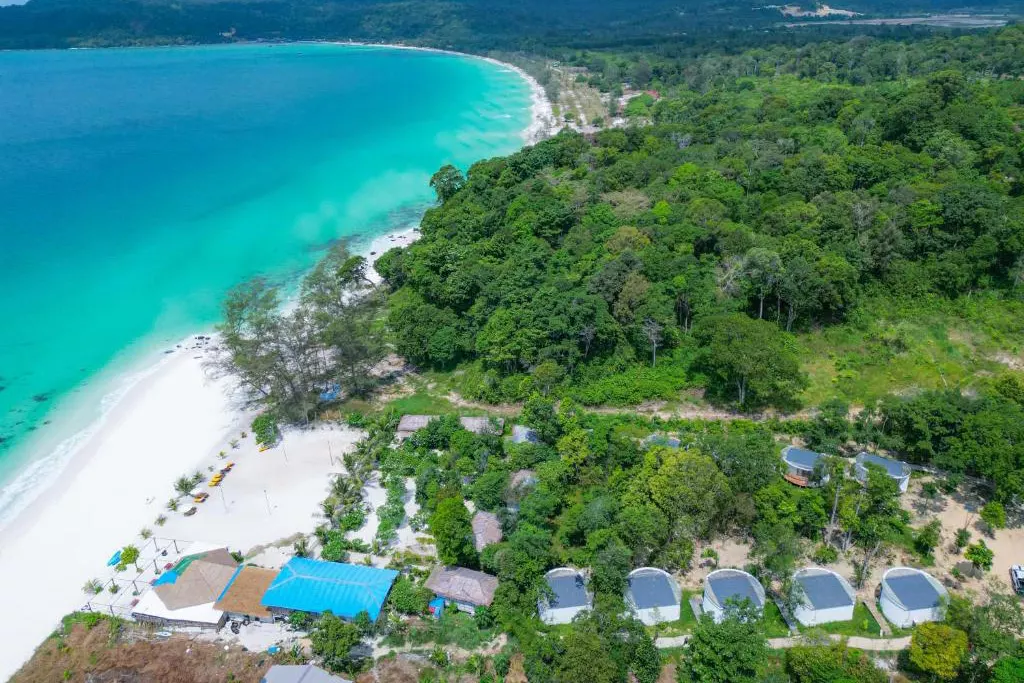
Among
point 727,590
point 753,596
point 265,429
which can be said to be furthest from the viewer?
point 265,429

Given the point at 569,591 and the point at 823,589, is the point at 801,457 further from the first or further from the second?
the point at 569,591

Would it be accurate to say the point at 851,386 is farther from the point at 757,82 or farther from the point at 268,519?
the point at 757,82

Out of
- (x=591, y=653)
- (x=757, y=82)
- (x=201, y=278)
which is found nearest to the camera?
(x=591, y=653)

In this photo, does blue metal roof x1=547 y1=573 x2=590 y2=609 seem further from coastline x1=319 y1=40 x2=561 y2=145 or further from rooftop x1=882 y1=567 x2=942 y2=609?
coastline x1=319 y1=40 x2=561 y2=145

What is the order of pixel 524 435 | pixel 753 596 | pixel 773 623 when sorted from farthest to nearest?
1. pixel 524 435
2. pixel 753 596
3. pixel 773 623

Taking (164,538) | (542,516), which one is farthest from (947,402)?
(164,538)

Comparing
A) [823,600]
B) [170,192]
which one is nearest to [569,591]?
[823,600]

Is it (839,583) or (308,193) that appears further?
(308,193)

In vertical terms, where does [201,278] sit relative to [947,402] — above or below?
below
